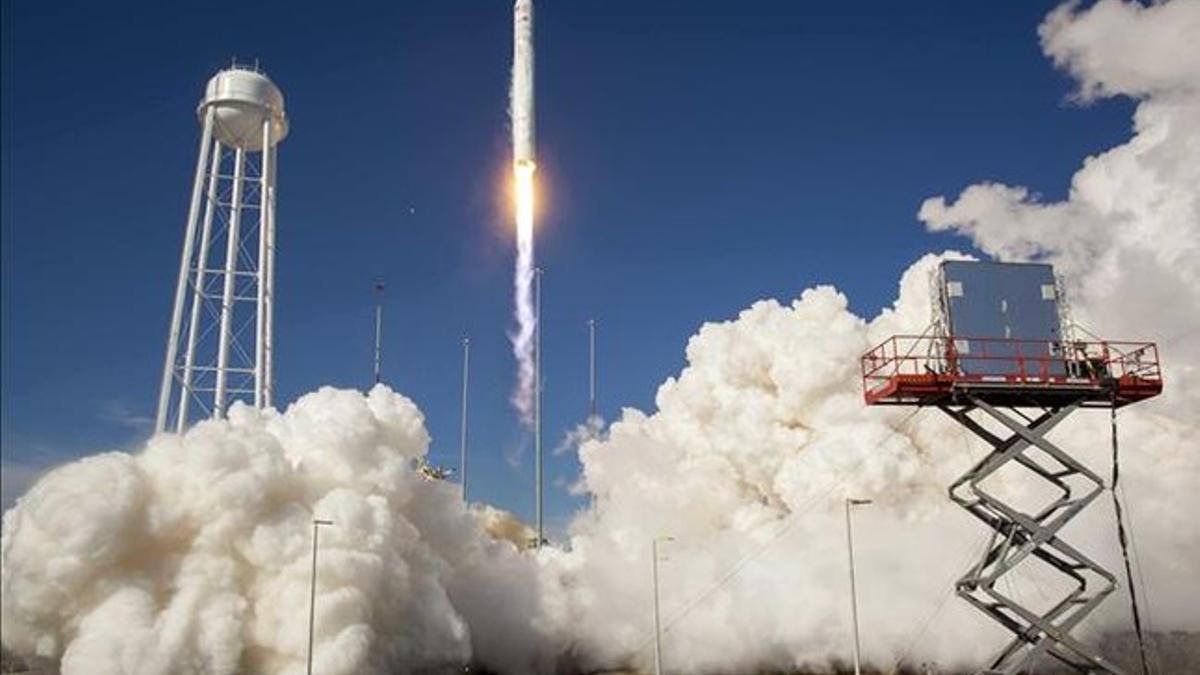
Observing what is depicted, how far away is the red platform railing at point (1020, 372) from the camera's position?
43.2 meters

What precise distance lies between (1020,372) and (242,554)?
3668 centimetres

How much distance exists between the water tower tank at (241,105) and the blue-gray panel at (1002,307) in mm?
41628

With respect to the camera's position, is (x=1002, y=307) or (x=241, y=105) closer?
(x=1002, y=307)

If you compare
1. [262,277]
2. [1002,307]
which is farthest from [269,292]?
[1002,307]

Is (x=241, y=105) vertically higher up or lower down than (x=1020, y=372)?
higher up

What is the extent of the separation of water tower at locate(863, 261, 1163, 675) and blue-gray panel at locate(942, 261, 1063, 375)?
41 mm

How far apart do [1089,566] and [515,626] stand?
126 ft

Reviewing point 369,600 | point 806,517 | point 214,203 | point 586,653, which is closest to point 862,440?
point 806,517

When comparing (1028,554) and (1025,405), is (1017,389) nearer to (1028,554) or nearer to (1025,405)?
(1025,405)

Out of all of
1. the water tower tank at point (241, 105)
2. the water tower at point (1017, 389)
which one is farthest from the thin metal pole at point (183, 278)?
the water tower at point (1017, 389)

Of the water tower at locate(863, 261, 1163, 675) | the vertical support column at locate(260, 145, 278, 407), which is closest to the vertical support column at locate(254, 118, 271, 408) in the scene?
the vertical support column at locate(260, 145, 278, 407)

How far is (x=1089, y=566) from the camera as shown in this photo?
42.4 meters

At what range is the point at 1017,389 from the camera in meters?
43.5

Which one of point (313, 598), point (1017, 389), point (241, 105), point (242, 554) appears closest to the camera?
point (1017, 389)
